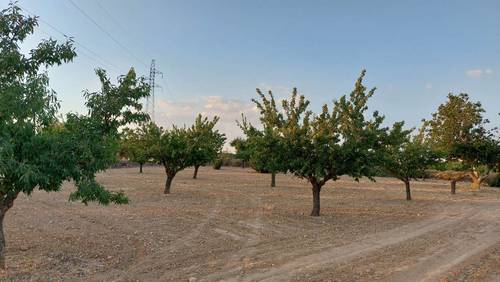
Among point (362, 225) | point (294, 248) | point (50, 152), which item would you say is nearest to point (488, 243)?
point (362, 225)

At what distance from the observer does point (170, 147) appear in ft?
77.4

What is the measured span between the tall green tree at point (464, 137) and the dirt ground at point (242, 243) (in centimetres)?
1537

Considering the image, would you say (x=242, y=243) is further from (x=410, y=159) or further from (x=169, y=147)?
(x=410, y=159)

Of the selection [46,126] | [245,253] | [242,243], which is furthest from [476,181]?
[46,126]

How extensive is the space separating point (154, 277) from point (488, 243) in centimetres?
942

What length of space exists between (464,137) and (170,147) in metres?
24.1

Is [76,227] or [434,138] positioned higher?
[434,138]

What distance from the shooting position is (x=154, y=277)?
814 cm

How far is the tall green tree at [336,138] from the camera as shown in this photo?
1574 centimetres

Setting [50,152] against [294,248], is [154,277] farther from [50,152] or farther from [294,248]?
[294,248]

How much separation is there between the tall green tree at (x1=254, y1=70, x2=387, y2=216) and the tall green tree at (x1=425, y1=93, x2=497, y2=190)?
19532 millimetres

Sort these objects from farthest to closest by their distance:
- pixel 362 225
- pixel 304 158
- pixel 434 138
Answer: pixel 434 138, pixel 304 158, pixel 362 225

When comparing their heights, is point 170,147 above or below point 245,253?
above

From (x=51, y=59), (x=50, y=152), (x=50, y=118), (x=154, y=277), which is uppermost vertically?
(x=51, y=59)
